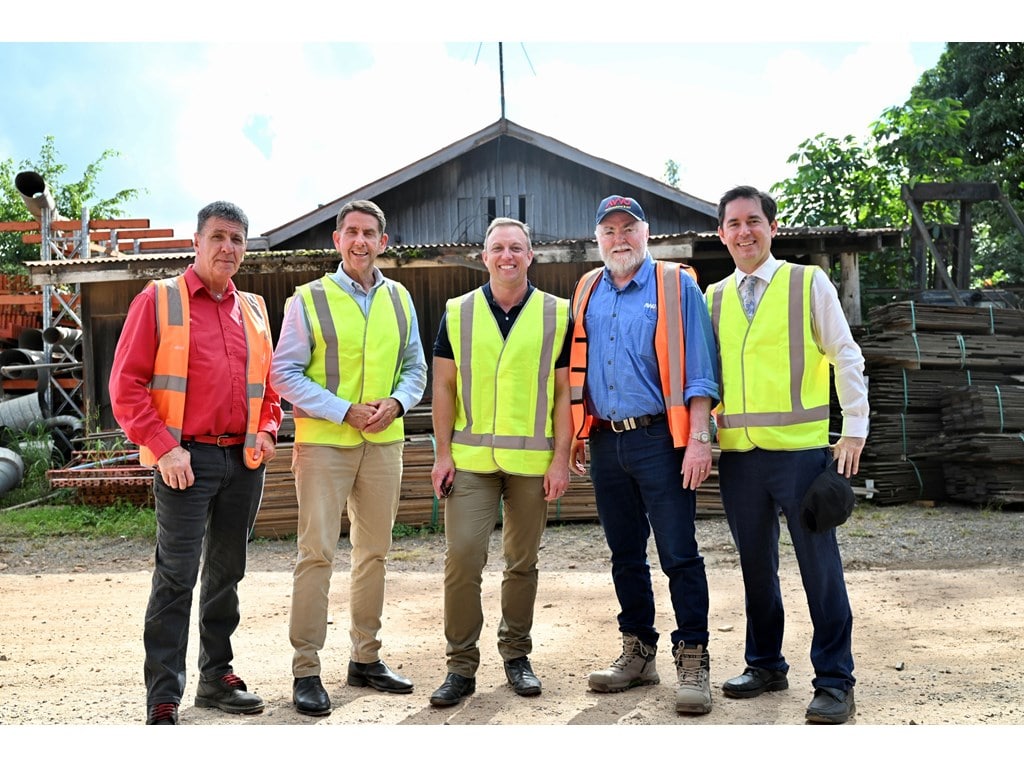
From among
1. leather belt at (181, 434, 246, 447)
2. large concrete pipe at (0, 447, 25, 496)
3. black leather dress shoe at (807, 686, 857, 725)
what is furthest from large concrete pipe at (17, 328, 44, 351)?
black leather dress shoe at (807, 686, 857, 725)

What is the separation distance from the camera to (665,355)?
4320mm

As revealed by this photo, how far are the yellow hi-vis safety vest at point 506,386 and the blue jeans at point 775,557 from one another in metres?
0.95

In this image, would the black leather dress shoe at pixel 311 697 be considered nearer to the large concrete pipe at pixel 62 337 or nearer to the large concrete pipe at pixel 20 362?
the large concrete pipe at pixel 20 362

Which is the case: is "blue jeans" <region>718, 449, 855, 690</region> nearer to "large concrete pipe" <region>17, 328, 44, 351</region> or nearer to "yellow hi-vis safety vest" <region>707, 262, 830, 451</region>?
"yellow hi-vis safety vest" <region>707, 262, 830, 451</region>

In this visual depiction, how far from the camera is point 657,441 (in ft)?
14.0

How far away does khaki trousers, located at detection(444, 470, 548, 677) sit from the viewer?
440 cm

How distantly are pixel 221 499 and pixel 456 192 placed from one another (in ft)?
39.6

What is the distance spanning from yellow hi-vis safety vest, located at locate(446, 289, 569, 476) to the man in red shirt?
961 millimetres

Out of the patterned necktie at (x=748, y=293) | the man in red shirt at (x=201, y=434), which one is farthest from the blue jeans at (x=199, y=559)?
the patterned necktie at (x=748, y=293)

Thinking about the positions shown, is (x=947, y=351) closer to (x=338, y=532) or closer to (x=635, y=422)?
(x=635, y=422)

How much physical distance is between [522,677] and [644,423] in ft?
4.57

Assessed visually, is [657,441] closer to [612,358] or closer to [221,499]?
[612,358]

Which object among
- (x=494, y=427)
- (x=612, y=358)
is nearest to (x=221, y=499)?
(x=494, y=427)

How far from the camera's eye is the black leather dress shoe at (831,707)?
12.9ft
